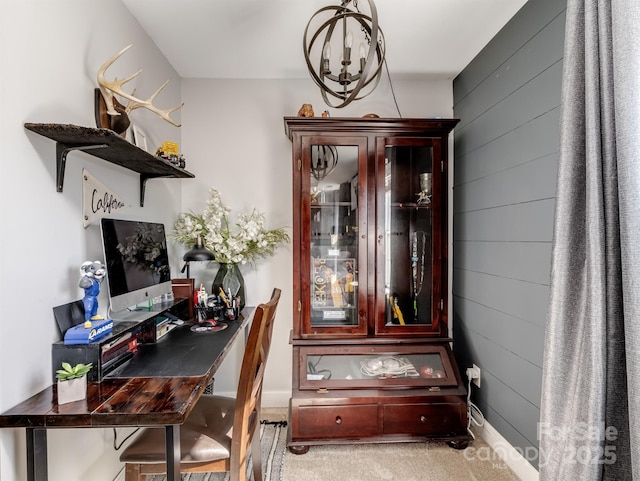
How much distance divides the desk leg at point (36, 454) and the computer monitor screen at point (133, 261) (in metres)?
0.46

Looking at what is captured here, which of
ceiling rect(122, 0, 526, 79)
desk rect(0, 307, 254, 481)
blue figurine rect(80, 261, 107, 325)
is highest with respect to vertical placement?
ceiling rect(122, 0, 526, 79)

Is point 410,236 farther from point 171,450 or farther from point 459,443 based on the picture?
point 171,450

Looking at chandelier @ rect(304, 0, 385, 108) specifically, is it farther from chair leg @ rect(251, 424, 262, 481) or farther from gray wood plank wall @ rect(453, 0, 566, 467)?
chair leg @ rect(251, 424, 262, 481)

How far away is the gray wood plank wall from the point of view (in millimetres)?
1604

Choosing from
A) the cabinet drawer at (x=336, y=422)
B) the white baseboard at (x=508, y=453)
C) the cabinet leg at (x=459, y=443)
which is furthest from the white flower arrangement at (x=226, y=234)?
the white baseboard at (x=508, y=453)

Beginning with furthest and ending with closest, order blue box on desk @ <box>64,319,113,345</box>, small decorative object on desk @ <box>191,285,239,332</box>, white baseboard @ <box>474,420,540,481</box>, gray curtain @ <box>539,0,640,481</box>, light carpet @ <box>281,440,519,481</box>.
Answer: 1. small decorative object on desk @ <box>191,285,239,332</box>
2. light carpet @ <box>281,440,519,481</box>
3. white baseboard @ <box>474,420,540,481</box>
4. blue box on desk @ <box>64,319,113,345</box>
5. gray curtain @ <box>539,0,640,481</box>

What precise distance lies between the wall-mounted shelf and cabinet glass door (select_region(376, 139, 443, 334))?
140 cm

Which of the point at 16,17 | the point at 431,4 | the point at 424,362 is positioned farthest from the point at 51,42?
the point at 424,362

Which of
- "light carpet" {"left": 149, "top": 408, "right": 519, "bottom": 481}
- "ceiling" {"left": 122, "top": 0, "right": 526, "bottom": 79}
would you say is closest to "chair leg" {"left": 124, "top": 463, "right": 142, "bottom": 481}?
"light carpet" {"left": 149, "top": 408, "right": 519, "bottom": 481}

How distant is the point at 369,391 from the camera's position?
2.02m

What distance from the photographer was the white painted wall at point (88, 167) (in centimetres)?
107

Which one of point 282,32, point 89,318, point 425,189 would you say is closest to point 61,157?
point 89,318

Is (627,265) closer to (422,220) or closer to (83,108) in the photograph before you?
(422,220)

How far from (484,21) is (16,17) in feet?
7.27
